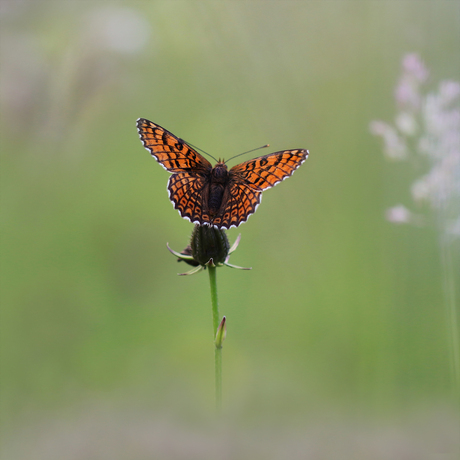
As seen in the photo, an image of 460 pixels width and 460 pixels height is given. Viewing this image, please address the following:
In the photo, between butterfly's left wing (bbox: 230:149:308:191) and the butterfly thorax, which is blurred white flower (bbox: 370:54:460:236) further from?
the butterfly thorax

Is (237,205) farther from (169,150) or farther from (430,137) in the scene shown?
(430,137)

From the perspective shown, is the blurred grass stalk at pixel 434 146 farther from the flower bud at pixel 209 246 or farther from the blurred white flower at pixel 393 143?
the flower bud at pixel 209 246

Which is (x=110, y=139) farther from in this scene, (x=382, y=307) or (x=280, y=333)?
(x=382, y=307)

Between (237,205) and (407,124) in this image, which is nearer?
(407,124)

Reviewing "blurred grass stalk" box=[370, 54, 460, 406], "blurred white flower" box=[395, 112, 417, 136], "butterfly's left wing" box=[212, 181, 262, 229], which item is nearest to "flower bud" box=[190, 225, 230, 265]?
"butterfly's left wing" box=[212, 181, 262, 229]

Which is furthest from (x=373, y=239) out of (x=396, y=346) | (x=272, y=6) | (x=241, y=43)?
(x=272, y=6)

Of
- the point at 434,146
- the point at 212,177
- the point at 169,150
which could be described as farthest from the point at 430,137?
the point at 169,150

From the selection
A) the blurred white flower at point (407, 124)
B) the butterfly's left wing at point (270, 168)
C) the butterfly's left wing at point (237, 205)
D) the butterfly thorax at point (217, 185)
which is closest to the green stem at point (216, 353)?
the butterfly's left wing at point (237, 205)
